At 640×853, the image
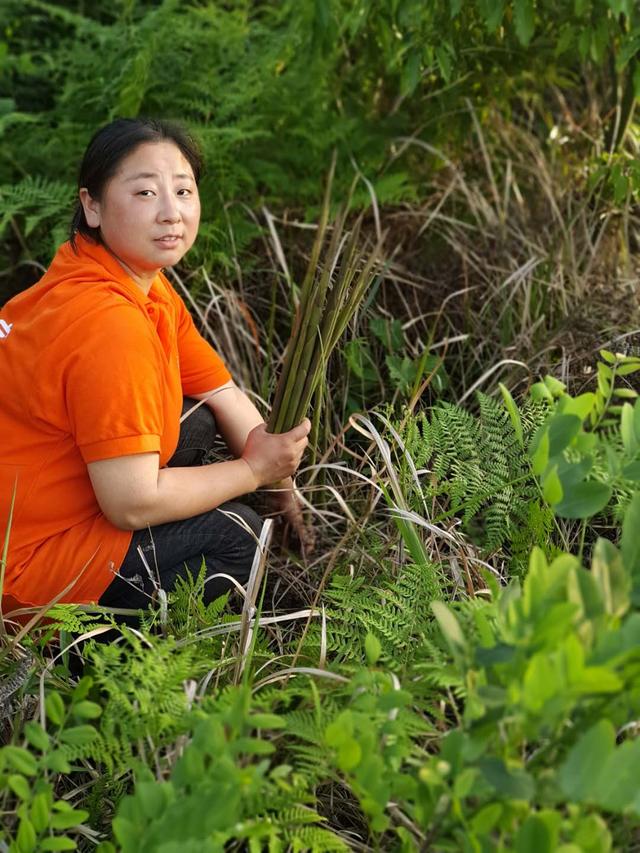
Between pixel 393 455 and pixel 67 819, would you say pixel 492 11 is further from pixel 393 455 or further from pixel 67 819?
pixel 67 819

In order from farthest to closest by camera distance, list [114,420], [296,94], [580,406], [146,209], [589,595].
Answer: [296,94]
[146,209]
[114,420]
[580,406]
[589,595]

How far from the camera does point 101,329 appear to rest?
6.40 ft

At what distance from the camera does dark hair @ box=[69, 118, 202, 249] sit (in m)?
2.13

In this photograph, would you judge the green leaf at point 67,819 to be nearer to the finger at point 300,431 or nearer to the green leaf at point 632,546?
the green leaf at point 632,546

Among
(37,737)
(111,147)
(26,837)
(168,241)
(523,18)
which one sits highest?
(523,18)

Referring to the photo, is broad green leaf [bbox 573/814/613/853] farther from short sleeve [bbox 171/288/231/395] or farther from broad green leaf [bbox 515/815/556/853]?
short sleeve [bbox 171/288/231/395]

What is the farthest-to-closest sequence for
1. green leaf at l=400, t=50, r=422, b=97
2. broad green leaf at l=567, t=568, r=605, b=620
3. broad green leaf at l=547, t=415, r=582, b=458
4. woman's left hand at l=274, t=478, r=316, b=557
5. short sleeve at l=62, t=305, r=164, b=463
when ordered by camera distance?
green leaf at l=400, t=50, r=422, b=97, woman's left hand at l=274, t=478, r=316, b=557, short sleeve at l=62, t=305, r=164, b=463, broad green leaf at l=547, t=415, r=582, b=458, broad green leaf at l=567, t=568, r=605, b=620

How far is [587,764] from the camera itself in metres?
1.08

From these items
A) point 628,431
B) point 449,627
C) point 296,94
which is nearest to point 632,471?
point 628,431

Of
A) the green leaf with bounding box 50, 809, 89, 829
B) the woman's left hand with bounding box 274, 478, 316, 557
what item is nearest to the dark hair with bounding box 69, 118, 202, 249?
the woman's left hand with bounding box 274, 478, 316, 557

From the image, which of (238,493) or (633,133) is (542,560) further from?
(633,133)

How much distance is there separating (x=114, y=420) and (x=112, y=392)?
54 millimetres

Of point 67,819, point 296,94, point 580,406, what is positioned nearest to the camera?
point 67,819

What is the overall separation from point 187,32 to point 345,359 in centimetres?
138
